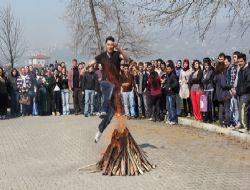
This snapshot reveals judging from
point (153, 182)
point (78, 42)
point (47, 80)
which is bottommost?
point (153, 182)

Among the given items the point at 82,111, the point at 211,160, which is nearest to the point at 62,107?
the point at 82,111

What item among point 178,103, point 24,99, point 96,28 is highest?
point 96,28

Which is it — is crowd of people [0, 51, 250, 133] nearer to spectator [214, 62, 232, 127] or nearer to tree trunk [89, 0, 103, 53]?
spectator [214, 62, 232, 127]

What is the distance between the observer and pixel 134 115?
17609 millimetres

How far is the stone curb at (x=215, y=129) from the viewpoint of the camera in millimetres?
12234

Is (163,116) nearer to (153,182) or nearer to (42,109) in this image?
(42,109)

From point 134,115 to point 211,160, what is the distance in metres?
7.92

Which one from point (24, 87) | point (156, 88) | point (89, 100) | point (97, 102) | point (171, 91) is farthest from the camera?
point (24, 87)

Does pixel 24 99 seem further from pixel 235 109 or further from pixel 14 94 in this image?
pixel 235 109

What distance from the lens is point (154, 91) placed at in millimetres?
16516

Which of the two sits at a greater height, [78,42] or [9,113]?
[78,42]

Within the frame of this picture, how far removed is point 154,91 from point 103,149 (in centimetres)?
565

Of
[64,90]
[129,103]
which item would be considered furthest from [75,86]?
[129,103]

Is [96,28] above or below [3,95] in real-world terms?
above
